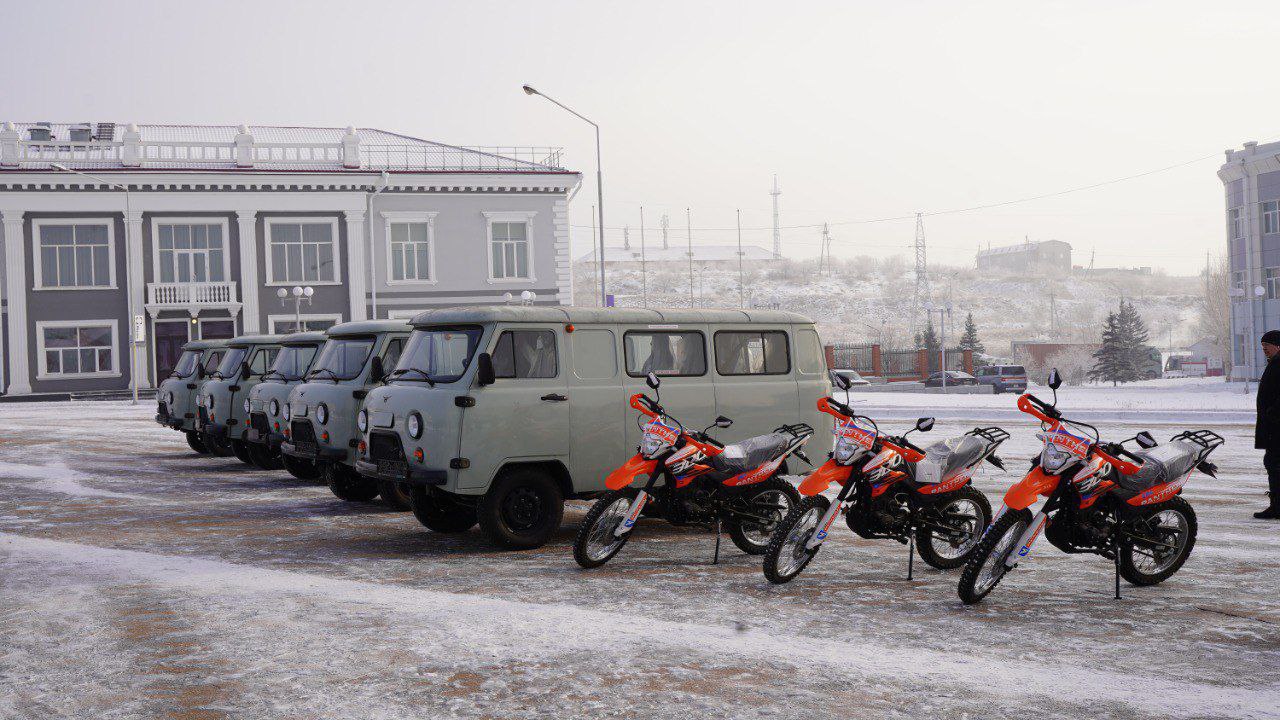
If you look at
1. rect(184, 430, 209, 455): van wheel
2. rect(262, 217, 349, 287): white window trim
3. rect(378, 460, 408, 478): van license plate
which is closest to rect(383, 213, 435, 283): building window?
rect(262, 217, 349, 287): white window trim

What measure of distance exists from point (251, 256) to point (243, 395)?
30.1 meters

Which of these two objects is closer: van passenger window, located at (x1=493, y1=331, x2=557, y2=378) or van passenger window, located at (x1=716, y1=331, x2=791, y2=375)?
van passenger window, located at (x1=493, y1=331, x2=557, y2=378)

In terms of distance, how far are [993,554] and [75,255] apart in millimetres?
45018

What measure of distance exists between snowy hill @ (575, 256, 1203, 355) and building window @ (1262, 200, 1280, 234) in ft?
257

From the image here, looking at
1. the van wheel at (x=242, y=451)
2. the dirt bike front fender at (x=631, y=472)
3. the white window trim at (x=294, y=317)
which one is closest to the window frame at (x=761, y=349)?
the dirt bike front fender at (x=631, y=472)

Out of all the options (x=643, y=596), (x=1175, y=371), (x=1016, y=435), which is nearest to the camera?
(x=643, y=596)

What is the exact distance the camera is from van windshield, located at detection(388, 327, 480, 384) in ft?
33.2

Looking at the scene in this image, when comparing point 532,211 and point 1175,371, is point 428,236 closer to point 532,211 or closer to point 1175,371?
point 532,211

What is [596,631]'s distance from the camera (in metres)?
7.14

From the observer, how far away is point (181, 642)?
7.04m

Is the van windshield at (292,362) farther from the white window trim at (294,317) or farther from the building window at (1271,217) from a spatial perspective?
the building window at (1271,217)

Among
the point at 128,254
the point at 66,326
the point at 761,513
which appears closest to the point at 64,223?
the point at 128,254

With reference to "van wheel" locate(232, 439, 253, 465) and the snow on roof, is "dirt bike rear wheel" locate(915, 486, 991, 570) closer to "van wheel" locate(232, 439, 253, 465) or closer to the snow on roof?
"van wheel" locate(232, 439, 253, 465)

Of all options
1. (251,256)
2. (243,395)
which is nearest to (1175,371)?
(251,256)
